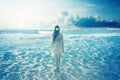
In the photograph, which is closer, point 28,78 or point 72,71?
point 28,78

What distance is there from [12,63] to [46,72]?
276 cm

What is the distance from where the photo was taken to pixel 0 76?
A: 8.29 metres

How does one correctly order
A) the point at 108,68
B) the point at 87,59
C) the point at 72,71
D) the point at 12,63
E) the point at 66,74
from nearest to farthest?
1. the point at 66,74
2. the point at 72,71
3. the point at 108,68
4. the point at 12,63
5. the point at 87,59

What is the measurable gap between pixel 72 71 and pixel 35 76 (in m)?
1.97

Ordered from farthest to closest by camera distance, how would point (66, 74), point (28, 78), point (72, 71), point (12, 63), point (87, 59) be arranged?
point (87, 59) → point (12, 63) → point (72, 71) → point (66, 74) → point (28, 78)

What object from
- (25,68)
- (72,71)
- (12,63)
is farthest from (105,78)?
(12,63)

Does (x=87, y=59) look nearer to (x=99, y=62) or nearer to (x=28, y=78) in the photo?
(x=99, y=62)

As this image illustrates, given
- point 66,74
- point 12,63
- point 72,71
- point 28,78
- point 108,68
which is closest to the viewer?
point 28,78

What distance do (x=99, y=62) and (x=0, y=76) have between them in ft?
19.6

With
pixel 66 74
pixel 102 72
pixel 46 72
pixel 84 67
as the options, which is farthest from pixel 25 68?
pixel 102 72

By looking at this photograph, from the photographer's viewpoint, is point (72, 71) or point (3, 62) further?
point (3, 62)

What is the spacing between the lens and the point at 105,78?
8.32m

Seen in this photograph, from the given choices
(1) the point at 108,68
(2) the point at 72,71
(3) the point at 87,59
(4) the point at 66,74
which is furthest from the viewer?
(3) the point at 87,59

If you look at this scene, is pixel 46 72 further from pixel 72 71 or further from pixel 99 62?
pixel 99 62
